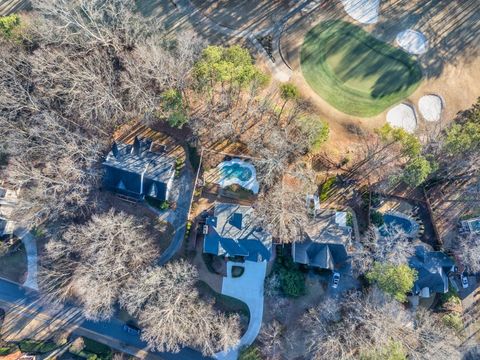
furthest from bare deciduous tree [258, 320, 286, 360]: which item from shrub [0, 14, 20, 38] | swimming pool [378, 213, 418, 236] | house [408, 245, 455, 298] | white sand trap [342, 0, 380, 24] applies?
shrub [0, 14, 20, 38]

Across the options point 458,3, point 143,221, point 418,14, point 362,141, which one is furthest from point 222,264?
point 458,3

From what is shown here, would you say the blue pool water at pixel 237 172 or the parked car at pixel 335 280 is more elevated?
the blue pool water at pixel 237 172

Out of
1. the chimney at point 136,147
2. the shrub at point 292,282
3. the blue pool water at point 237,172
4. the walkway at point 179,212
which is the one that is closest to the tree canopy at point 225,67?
the blue pool water at point 237,172

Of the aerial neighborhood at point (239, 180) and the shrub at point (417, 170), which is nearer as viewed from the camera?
the shrub at point (417, 170)

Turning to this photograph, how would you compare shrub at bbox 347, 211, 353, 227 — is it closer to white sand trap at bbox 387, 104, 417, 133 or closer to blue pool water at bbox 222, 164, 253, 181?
blue pool water at bbox 222, 164, 253, 181

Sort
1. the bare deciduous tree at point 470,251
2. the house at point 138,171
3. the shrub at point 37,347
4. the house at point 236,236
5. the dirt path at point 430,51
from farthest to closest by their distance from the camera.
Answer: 1. the dirt path at point 430,51
2. the shrub at point 37,347
3. the house at point 138,171
4. the house at point 236,236
5. the bare deciduous tree at point 470,251

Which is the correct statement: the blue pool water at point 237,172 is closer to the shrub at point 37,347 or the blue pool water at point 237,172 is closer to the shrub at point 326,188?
the shrub at point 326,188
